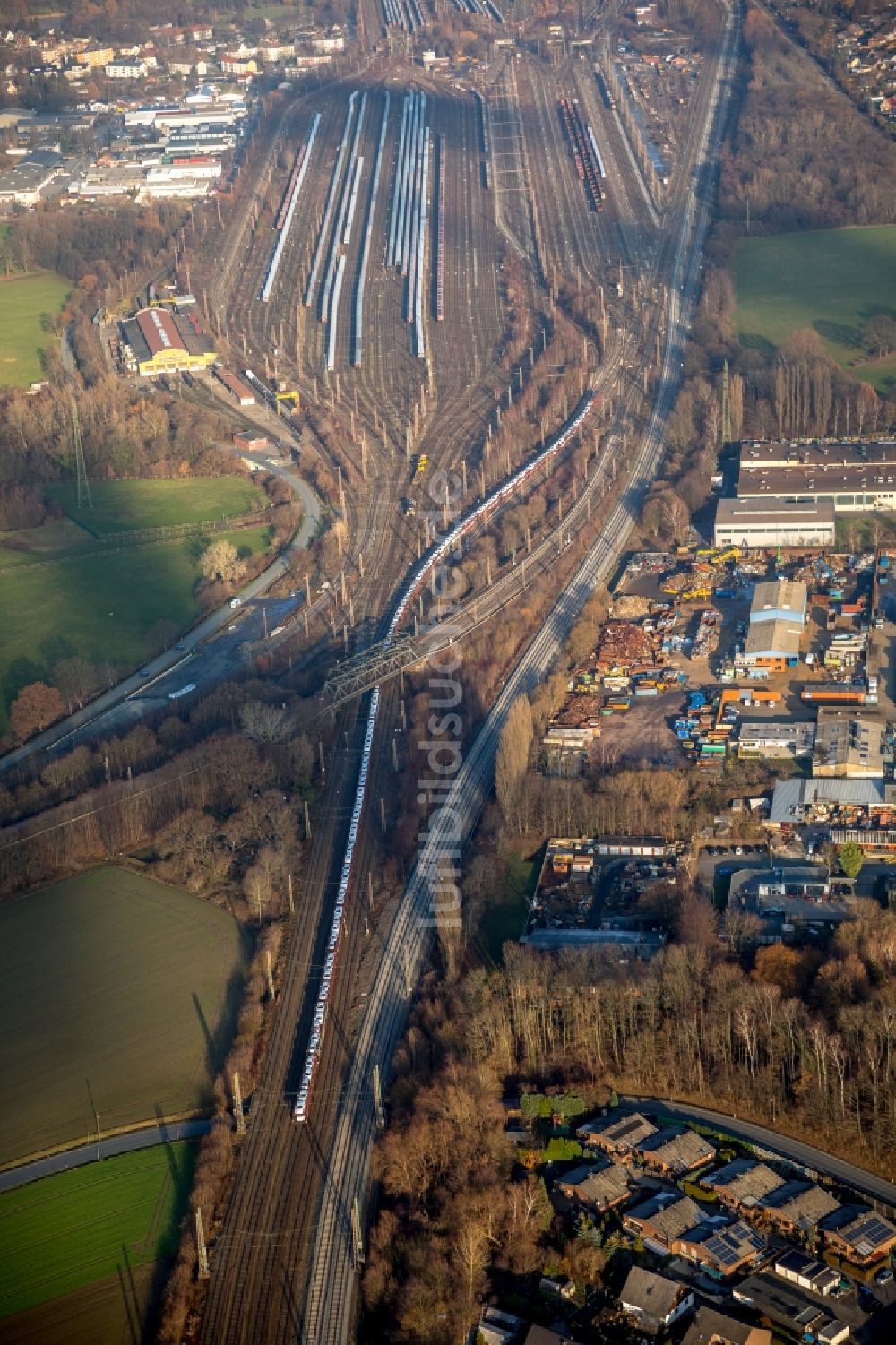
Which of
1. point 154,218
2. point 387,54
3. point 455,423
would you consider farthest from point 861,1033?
point 387,54

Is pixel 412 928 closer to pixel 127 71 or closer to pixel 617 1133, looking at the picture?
pixel 617 1133

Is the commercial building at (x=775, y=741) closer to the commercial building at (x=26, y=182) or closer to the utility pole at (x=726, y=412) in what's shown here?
the utility pole at (x=726, y=412)

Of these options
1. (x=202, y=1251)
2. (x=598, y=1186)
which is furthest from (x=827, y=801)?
(x=202, y=1251)

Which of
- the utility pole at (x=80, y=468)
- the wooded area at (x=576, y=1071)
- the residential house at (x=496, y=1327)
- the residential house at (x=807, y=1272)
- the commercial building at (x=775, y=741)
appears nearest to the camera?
the residential house at (x=496, y=1327)

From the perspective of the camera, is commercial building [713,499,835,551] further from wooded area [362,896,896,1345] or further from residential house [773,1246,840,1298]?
residential house [773,1246,840,1298]

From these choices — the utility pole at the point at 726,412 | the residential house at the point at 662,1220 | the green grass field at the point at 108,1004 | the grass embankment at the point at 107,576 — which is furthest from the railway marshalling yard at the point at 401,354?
the residential house at the point at 662,1220

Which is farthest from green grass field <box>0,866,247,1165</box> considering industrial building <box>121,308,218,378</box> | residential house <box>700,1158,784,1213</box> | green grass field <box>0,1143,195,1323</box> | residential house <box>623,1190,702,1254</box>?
industrial building <box>121,308,218,378</box>
